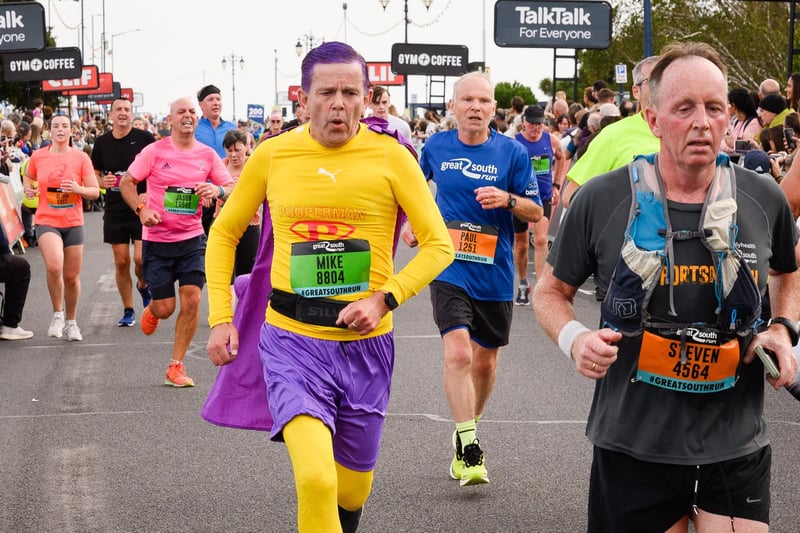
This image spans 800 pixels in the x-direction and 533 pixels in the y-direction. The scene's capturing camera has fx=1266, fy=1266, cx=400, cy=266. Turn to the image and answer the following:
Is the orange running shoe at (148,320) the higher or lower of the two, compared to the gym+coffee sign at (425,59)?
lower

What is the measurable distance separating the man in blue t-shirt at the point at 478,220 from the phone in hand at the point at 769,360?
317 cm

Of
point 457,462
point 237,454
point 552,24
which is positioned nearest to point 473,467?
point 457,462

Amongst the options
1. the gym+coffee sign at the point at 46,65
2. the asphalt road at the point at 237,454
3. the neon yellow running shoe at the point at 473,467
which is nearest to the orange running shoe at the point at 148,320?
the asphalt road at the point at 237,454

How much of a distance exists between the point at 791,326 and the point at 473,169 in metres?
3.49

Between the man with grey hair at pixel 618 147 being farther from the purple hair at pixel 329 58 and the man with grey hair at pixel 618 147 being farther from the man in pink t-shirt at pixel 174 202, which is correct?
the man in pink t-shirt at pixel 174 202

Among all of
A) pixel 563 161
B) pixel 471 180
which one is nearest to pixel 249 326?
pixel 471 180

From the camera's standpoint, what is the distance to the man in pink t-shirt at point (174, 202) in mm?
9625

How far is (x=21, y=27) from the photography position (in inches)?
798

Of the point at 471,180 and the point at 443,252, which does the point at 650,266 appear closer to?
the point at 443,252

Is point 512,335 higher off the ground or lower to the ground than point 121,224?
lower

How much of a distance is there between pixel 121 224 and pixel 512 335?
12.8ft

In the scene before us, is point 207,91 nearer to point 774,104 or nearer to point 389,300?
point 774,104

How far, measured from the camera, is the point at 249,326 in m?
4.89

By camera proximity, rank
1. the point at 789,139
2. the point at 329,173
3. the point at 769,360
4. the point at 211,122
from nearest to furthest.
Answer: the point at 769,360 < the point at 329,173 < the point at 789,139 < the point at 211,122
